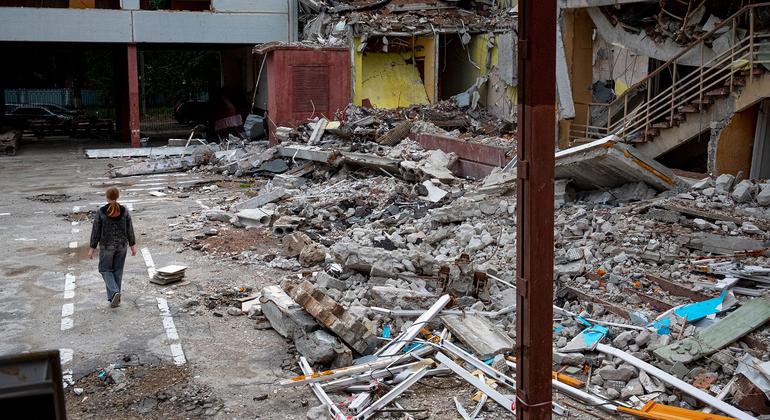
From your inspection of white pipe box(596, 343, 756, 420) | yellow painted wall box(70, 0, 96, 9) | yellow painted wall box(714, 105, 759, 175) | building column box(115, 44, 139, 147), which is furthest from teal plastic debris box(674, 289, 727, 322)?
yellow painted wall box(70, 0, 96, 9)

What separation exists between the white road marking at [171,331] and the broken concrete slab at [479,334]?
119 inches

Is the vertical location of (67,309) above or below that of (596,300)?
below

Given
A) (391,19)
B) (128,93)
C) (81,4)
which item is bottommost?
(128,93)

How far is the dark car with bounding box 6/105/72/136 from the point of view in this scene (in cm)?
3294

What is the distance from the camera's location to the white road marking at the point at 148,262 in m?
11.7

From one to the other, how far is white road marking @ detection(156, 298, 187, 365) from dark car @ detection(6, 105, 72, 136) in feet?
84.1

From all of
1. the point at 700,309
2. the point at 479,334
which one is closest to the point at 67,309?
the point at 479,334

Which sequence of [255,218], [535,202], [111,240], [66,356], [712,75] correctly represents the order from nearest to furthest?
1. [535,202]
2. [66,356]
3. [111,240]
4. [255,218]
5. [712,75]

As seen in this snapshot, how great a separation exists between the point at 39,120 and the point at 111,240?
2671 cm

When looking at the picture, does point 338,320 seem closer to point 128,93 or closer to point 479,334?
point 479,334

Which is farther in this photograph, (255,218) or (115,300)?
(255,218)

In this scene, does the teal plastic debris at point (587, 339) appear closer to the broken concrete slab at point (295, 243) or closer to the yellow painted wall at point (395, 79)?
the broken concrete slab at point (295, 243)

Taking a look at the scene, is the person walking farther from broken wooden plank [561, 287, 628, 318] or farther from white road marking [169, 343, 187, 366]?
broken wooden plank [561, 287, 628, 318]

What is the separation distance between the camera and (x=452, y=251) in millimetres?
11727
